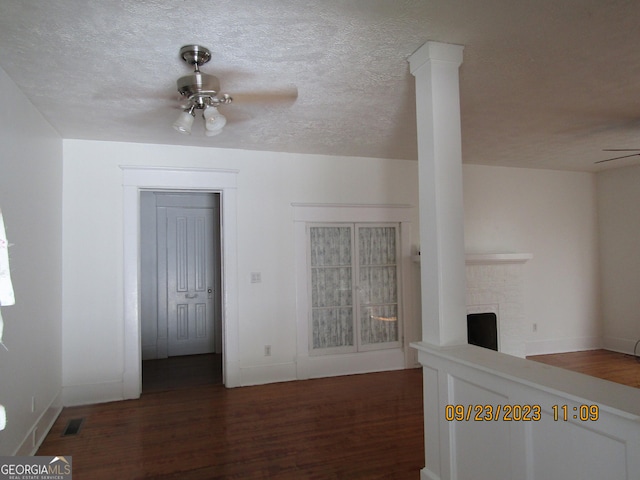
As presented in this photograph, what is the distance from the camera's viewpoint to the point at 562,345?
5.96 m

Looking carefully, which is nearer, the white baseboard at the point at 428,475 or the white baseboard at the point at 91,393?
the white baseboard at the point at 428,475

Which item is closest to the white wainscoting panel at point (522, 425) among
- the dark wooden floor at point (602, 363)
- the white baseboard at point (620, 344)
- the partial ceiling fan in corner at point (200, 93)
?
the partial ceiling fan in corner at point (200, 93)

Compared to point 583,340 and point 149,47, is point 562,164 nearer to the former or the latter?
point 583,340

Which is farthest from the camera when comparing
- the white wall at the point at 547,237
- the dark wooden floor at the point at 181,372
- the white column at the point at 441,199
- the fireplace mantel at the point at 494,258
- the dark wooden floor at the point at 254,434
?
the white wall at the point at 547,237

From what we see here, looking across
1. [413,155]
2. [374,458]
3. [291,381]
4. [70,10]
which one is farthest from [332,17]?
[291,381]

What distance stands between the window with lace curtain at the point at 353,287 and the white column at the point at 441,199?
2647mm

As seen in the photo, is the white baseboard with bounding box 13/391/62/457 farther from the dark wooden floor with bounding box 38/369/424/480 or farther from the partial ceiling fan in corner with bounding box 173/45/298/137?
the partial ceiling fan in corner with bounding box 173/45/298/137

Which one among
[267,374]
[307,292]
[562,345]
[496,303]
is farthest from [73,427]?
[562,345]

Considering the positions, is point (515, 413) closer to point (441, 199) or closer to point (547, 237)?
point (441, 199)

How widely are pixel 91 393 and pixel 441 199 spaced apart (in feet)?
12.4

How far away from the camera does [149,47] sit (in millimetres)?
2334

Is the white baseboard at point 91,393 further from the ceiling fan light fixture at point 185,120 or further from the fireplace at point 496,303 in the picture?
the fireplace at point 496,303

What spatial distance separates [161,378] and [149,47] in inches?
153

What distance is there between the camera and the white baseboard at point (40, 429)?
286 centimetres
